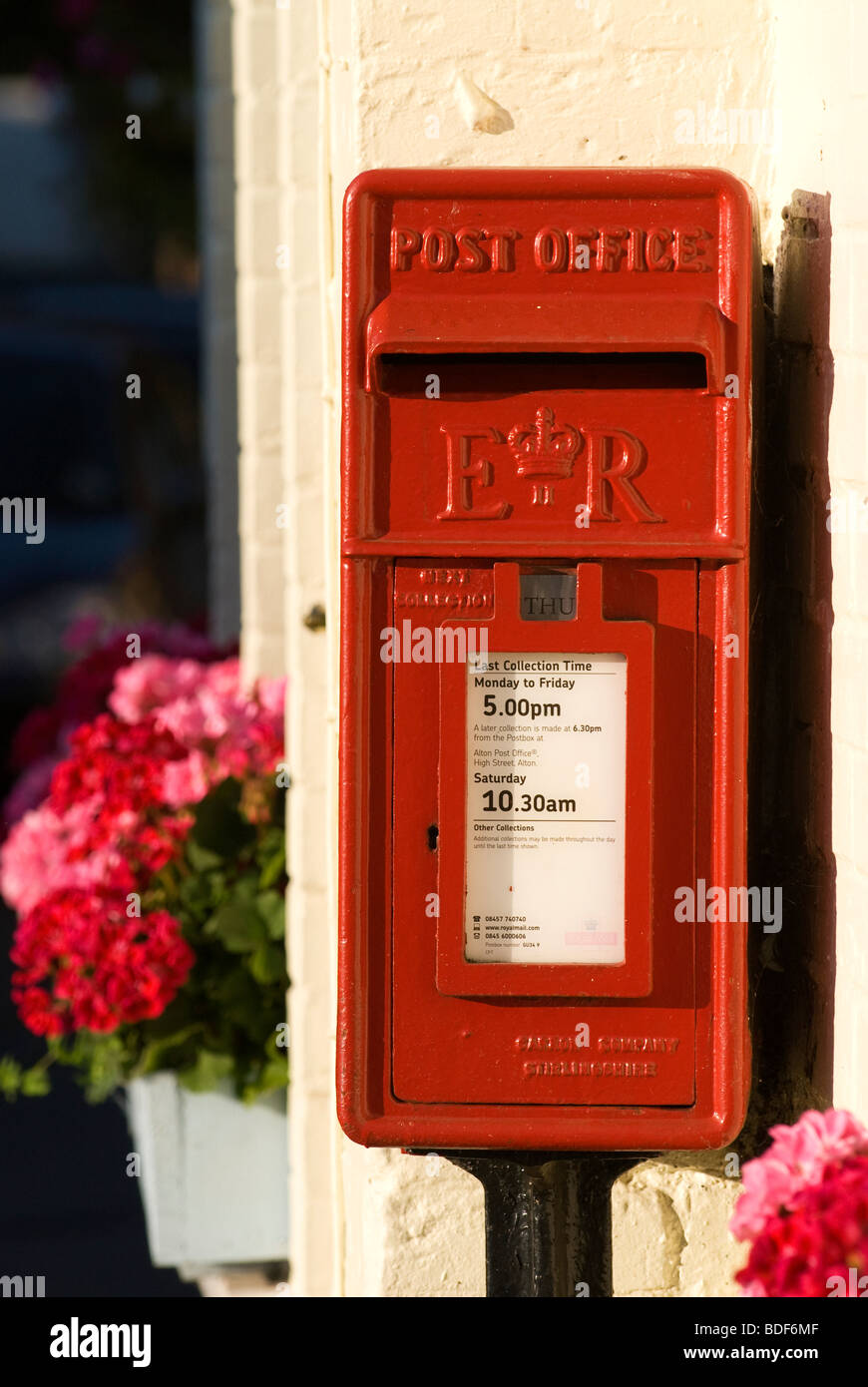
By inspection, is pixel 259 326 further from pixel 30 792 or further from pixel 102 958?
pixel 102 958

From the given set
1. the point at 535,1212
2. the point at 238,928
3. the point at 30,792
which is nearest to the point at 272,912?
the point at 238,928

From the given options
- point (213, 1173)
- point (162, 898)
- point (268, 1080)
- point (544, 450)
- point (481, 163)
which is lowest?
point (213, 1173)

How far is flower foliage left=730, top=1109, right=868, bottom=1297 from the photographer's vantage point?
57.8 inches

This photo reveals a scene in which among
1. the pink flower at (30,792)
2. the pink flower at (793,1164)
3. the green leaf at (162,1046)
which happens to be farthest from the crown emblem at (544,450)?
the pink flower at (30,792)

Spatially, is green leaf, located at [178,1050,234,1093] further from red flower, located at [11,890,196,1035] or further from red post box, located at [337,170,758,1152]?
red post box, located at [337,170,758,1152]

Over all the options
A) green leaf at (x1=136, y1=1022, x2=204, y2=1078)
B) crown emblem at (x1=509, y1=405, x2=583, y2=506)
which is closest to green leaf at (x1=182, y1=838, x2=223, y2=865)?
green leaf at (x1=136, y1=1022, x2=204, y2=1078)

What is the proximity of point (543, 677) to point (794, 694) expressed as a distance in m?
0.46

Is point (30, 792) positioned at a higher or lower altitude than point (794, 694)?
lower

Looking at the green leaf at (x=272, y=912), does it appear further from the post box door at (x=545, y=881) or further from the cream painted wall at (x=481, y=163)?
the post box door at (x=545, y=881)

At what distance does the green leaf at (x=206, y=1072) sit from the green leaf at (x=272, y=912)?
0.84ft

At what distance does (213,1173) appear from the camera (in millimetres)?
3111

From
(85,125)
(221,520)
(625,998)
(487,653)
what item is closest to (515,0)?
(487,653)

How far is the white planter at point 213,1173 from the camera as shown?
122 inches
